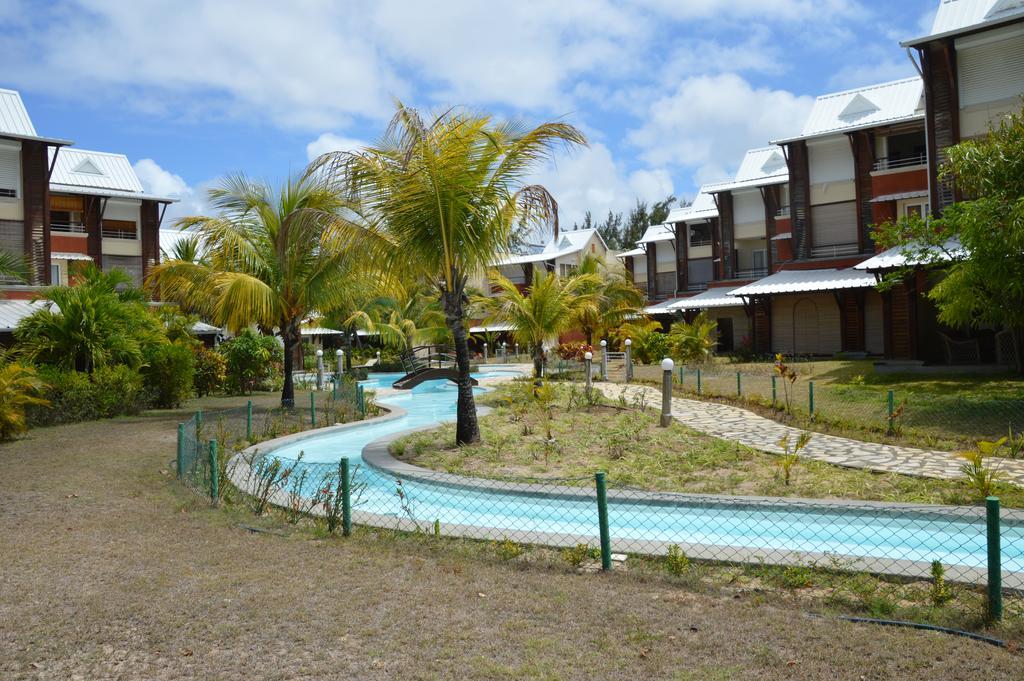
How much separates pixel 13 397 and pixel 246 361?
1111cm

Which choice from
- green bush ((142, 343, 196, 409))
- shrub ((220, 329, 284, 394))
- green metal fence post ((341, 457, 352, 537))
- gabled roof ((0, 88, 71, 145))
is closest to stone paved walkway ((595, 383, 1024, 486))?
green metal fence post ((341, 457, 352, 537))

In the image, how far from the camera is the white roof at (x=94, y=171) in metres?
31.9

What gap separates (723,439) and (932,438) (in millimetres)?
2952

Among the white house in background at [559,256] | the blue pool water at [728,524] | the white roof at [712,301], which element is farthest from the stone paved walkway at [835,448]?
the white house in background at [559,256]

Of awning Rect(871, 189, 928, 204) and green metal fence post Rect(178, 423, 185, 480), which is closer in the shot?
green metal fence post Rect(178, 423, 185, 480)

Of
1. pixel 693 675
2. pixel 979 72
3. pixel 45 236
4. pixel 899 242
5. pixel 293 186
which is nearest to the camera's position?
pixel 693 675

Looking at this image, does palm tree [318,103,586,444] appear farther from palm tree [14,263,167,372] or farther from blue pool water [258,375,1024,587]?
palm tree [14,263,167,372]

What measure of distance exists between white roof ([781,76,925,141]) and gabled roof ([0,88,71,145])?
2768cm

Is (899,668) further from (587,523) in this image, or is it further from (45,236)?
(45,236)

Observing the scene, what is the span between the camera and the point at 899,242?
16750 mm

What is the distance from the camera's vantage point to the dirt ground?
160 inches

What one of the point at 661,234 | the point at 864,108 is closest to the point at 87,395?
the point at 864,108

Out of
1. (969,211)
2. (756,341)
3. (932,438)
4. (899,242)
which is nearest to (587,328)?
(756,341)

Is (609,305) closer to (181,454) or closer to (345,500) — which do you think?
(181,454)
